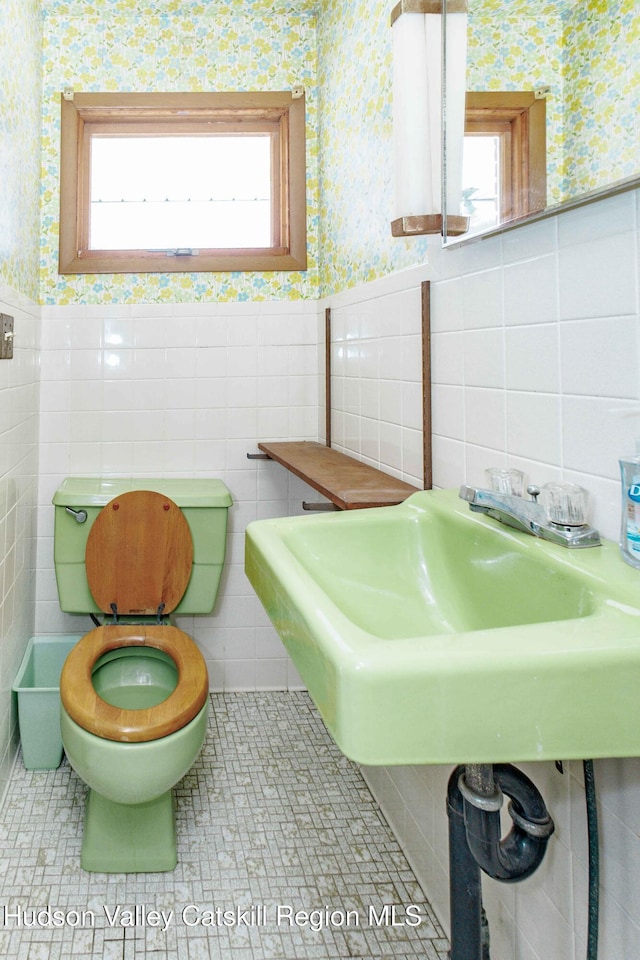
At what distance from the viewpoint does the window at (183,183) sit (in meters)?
2.38

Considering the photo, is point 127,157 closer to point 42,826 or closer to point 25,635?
point 25,635

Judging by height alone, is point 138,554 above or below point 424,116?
below

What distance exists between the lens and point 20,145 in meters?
2.02

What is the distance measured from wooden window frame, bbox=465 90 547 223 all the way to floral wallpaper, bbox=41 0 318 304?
138 cm

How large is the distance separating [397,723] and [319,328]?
2054 millimetres

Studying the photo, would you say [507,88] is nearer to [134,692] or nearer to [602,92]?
[602,92]

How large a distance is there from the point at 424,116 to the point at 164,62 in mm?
1503

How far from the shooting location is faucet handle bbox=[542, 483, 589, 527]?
88 centimetres

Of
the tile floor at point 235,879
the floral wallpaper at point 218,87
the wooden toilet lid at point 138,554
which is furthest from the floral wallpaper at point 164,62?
the tile floor at point 235,879

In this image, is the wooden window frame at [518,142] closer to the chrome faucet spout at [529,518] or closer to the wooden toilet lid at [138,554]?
the chrome faucet spout at [529,518]

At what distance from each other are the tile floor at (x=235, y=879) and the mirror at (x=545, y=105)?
1.45 metres

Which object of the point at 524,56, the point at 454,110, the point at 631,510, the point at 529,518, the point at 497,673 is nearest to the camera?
the point at 497,673

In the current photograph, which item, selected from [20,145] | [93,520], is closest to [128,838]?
[93,520]

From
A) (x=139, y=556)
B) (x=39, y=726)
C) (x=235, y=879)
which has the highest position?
(x=139, y=556)
